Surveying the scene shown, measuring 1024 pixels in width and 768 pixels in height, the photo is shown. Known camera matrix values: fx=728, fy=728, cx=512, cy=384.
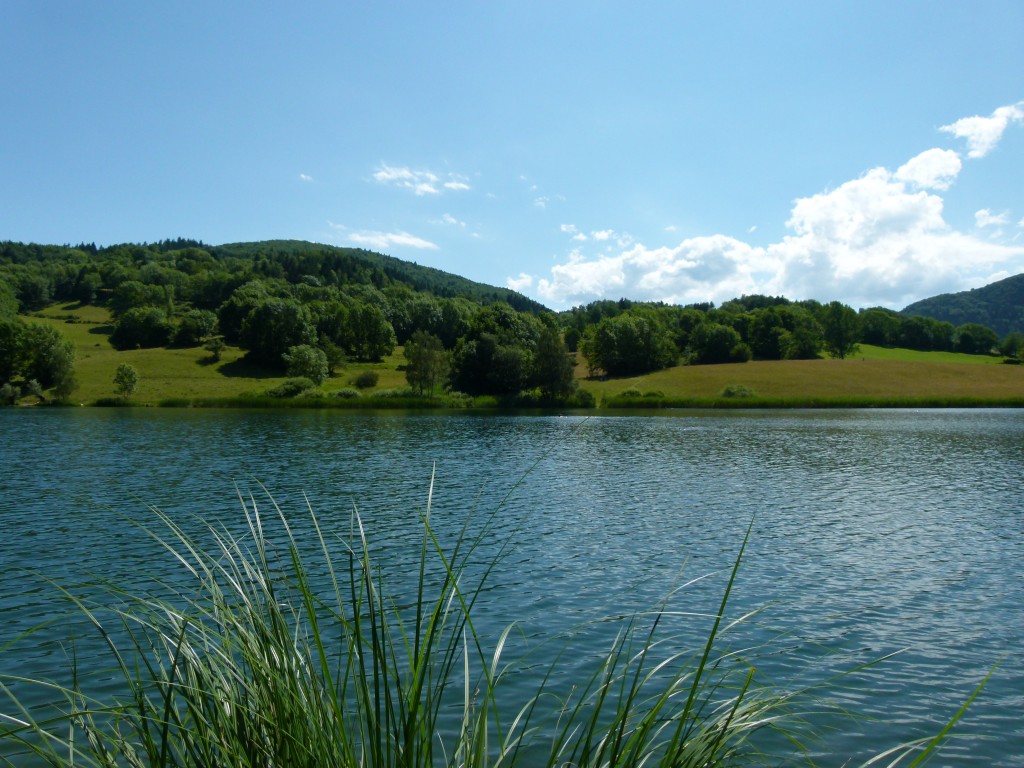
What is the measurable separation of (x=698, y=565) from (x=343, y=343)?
4089 inches

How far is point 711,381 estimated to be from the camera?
91.2 m

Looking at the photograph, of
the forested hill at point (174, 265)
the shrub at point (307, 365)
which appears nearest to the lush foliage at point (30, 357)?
the shrub at point (307, 365)

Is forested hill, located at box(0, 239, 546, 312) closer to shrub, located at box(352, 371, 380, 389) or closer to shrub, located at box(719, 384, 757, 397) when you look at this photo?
shrub, located at box(352, 371, 380, 389)

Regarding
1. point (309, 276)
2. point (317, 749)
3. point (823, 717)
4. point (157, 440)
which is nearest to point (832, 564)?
point (823, 717)

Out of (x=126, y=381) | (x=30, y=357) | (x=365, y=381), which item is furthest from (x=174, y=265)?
(x=365, y=381)

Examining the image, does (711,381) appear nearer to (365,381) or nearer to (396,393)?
(396,393)

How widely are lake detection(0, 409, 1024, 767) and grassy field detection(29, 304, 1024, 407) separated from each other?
3733 centimetres

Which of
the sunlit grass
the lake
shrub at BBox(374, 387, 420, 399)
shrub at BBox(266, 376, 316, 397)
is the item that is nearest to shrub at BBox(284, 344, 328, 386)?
shrub at BBox(266, 376, 316, 397)

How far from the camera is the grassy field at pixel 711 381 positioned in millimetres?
79625

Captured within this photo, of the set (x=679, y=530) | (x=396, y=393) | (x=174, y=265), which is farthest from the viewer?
(x=174, y=265)

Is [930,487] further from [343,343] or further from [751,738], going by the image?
[343,343]

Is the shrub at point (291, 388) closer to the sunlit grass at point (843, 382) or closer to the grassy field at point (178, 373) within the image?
the grassy field at point (178, 373)

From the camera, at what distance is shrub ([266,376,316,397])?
82.9 m

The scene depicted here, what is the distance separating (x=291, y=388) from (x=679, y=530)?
70927 millimetres
